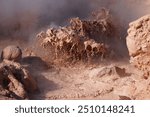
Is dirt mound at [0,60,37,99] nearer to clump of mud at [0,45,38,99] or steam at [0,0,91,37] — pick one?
clump of mud at [0,45,38,99]

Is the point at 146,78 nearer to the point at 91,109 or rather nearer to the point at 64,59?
the point at 91,109

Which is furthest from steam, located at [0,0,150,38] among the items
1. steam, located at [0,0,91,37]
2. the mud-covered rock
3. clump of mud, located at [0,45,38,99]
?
clump of mud, located at [0,45,38,99]

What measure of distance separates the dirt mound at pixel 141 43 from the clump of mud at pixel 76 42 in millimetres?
3295

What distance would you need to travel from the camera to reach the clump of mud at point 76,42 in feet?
27.1

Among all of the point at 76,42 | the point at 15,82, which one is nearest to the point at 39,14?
the point at 76,42

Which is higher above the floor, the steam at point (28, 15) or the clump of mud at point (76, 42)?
the steam at point (28, 15)

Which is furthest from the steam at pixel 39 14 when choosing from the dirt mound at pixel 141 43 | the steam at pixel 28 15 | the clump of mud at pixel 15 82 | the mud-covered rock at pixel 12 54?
the dirt mound at pixel 141 43

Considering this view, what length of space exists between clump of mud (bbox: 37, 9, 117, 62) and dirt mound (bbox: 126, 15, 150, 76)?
329 centimetres

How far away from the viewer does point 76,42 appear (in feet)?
27.2

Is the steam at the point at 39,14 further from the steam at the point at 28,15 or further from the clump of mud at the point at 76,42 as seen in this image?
the clump of mud at the point at 76,42

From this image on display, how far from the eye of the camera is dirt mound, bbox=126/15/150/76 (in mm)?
4871

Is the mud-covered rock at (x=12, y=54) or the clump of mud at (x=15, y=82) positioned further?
the mud-covered rock at (x=12, y=54)

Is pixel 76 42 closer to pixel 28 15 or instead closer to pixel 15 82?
pixel 28 15

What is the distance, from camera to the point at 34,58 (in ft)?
26.9
